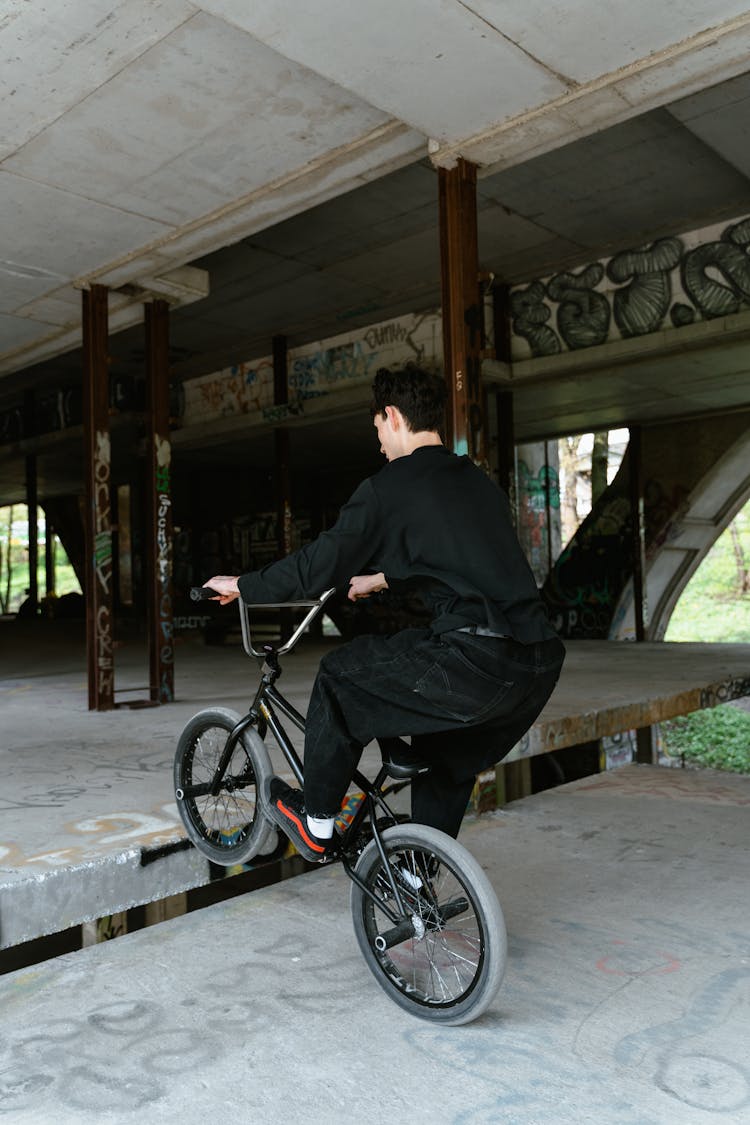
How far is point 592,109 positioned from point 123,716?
18.4 feet

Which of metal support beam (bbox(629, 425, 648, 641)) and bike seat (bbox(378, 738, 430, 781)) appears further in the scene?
metal support beam (bbox(629, 425, 648, 641))

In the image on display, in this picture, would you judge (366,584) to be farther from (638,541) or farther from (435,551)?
(638,541)

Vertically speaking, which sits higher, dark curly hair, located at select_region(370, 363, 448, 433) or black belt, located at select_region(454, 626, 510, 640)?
dark curly hair, located at select_region(370, 363, 448, 433)

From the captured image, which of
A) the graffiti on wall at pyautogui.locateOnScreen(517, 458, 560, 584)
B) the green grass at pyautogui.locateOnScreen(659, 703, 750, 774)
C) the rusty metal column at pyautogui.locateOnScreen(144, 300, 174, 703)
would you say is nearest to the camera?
the rusty metal column at pyautogui.locateOnScreen(144, 300, 174, 703)

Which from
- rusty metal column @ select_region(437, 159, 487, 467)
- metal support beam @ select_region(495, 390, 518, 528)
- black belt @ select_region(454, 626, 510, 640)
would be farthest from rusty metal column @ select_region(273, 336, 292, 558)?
black belt @ select_region(454, 626, 510, 640)

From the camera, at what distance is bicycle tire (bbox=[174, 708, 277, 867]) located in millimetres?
3596

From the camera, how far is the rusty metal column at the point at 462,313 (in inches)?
215

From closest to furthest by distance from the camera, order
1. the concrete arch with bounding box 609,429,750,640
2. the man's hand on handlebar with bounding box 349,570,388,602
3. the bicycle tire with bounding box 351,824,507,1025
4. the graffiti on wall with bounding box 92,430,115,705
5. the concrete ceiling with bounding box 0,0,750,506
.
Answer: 1. the bicycle tire with bounding box 351,824,507,1025
2. the man's hand on handlebar with bounding box 349,570,388,602
3. the concrete ceiling with bounding box 0,0,750,506
4. the graffiti on wall with bounding box 92,430,115,705
5. the concrete arch with bounding box 609,429,750,640

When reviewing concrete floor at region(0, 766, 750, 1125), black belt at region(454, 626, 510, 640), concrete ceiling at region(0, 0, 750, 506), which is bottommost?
concrete floor at region(0, 766, 750, 1125)

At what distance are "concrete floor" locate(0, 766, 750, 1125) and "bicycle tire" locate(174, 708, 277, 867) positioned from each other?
282mm

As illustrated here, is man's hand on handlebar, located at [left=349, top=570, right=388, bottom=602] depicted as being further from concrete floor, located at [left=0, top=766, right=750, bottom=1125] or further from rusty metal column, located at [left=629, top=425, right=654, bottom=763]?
rusty metal column, located at [left=629, top=425, right=654, bottom=763]

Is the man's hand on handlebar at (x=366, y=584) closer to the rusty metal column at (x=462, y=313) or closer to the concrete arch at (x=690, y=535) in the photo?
the rusty metal column at (x=462, y=313)

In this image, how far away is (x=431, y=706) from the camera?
2697 millimetres

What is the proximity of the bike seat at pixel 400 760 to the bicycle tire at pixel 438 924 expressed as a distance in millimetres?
178
